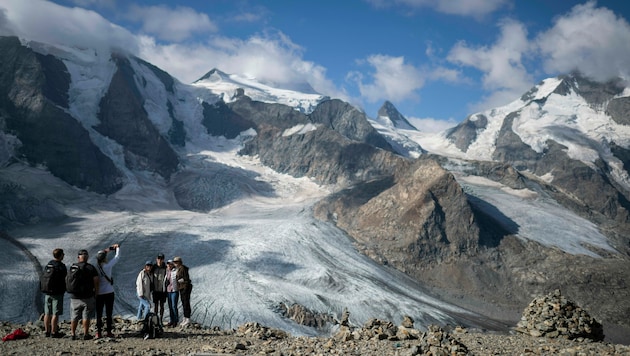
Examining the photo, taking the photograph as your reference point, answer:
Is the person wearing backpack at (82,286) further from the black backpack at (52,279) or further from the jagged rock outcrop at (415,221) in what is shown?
the jagged rock outcrop at (415,221)

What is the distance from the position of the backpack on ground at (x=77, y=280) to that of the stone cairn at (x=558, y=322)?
53.5ft

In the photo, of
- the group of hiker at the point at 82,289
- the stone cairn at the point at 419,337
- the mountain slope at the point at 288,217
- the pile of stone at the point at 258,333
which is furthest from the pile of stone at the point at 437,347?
the mountain slope at the point at 288,217

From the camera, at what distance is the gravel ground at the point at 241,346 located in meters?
12.5

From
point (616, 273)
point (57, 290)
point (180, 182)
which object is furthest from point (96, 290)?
point (180, 182)

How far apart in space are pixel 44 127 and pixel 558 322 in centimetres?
12600

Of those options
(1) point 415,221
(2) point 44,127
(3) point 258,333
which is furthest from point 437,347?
(2) point 44,127

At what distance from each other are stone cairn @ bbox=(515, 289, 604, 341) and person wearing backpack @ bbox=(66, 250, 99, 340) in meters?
16.0

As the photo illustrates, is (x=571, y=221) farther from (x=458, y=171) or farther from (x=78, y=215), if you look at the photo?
(x=78, y=215)

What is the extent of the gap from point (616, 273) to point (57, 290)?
337 feet

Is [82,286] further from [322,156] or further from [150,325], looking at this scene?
[322,156]

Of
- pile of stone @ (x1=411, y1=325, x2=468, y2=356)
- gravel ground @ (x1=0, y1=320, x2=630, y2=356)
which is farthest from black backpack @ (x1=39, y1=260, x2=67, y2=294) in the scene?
pile of stone @ (x1=411, y1=325, x2=468, y2=356)

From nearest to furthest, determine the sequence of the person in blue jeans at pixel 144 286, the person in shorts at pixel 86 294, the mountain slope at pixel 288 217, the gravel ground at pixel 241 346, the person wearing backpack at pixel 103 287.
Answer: the gravel ground at pixel 241 346
the person in shorts at pixel 86 294
the person wearing backpack at pixel 103 287
the person in blue jeans at pixel 144 286
the mountain slope at pixel 288 217

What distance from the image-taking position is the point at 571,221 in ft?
447

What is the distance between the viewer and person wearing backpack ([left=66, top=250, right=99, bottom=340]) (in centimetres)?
1301
